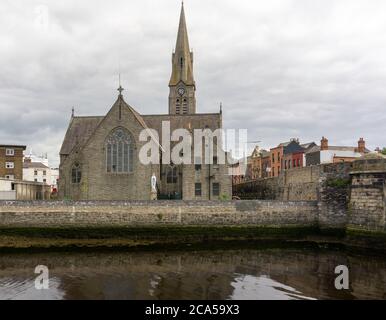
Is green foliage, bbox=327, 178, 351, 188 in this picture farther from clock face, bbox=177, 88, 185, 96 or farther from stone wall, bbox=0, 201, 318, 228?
clock face, bbox=177, 88, 185, 96

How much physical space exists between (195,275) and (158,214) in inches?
364

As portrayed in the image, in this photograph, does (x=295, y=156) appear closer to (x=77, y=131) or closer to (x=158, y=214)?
(x=77, y=131)

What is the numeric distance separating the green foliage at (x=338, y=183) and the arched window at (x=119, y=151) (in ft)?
57.8

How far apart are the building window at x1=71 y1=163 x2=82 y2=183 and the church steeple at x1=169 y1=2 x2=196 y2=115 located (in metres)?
19.2

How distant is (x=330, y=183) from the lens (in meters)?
28.4

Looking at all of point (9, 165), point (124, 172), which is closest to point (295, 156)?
point (124, 172)

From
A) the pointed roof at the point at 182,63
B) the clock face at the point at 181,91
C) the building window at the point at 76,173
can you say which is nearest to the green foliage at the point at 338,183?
the building window at the point at 76,173

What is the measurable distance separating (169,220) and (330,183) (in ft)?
36.8

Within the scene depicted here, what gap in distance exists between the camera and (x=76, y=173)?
129 ft

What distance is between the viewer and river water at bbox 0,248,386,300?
52.8ft

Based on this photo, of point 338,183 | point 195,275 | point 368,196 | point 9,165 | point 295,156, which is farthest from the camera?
point 295,156
